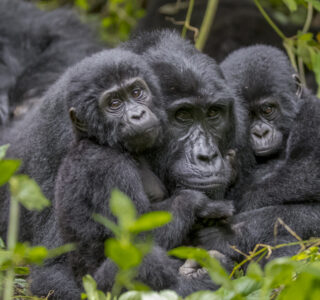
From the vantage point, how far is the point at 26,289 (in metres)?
3.73

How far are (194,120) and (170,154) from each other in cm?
25

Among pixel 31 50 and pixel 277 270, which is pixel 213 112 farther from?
pixel 31 50

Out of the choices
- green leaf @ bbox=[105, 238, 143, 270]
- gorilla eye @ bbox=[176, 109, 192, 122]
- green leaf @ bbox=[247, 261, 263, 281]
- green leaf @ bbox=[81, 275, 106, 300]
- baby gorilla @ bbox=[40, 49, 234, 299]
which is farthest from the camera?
gorilla eye @ bbox=[176, 109, 192, 122]

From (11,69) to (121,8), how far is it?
258 cm

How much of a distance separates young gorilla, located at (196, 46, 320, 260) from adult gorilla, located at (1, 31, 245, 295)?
25cm

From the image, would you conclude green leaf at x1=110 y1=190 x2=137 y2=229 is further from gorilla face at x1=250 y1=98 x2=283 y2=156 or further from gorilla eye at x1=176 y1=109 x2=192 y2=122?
gorilla face at x1=250 y1=98 x2=283 y2=156

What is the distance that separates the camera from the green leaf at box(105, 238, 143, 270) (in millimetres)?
1956

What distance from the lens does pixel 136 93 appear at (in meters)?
3.42

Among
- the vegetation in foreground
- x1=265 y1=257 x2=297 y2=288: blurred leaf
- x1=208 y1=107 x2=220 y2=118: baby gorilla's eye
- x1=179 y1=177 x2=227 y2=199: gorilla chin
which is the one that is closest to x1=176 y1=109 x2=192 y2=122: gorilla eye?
x1=208 y1=107 x2=220 y2=118: baby gorilla's eye

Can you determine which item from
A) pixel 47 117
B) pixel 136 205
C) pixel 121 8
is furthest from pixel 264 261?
pixel 121 8

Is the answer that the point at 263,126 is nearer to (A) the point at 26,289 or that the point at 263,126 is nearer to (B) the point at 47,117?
(B) the point at 47,117

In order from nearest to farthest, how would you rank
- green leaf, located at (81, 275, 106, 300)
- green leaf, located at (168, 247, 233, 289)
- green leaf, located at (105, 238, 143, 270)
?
green leaf, located at (105, 238, 143, 270), green leaf, located at (168, 247, 233, 289), green leaf, located at (81, 275, 106, 300)

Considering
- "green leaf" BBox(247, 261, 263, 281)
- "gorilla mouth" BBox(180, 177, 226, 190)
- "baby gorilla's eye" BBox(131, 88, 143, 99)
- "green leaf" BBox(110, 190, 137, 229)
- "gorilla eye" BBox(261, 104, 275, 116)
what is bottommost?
"gorilla mouth" BBox(180, 177, 226, 190)

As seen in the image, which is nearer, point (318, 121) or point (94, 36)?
point (318, 121)
